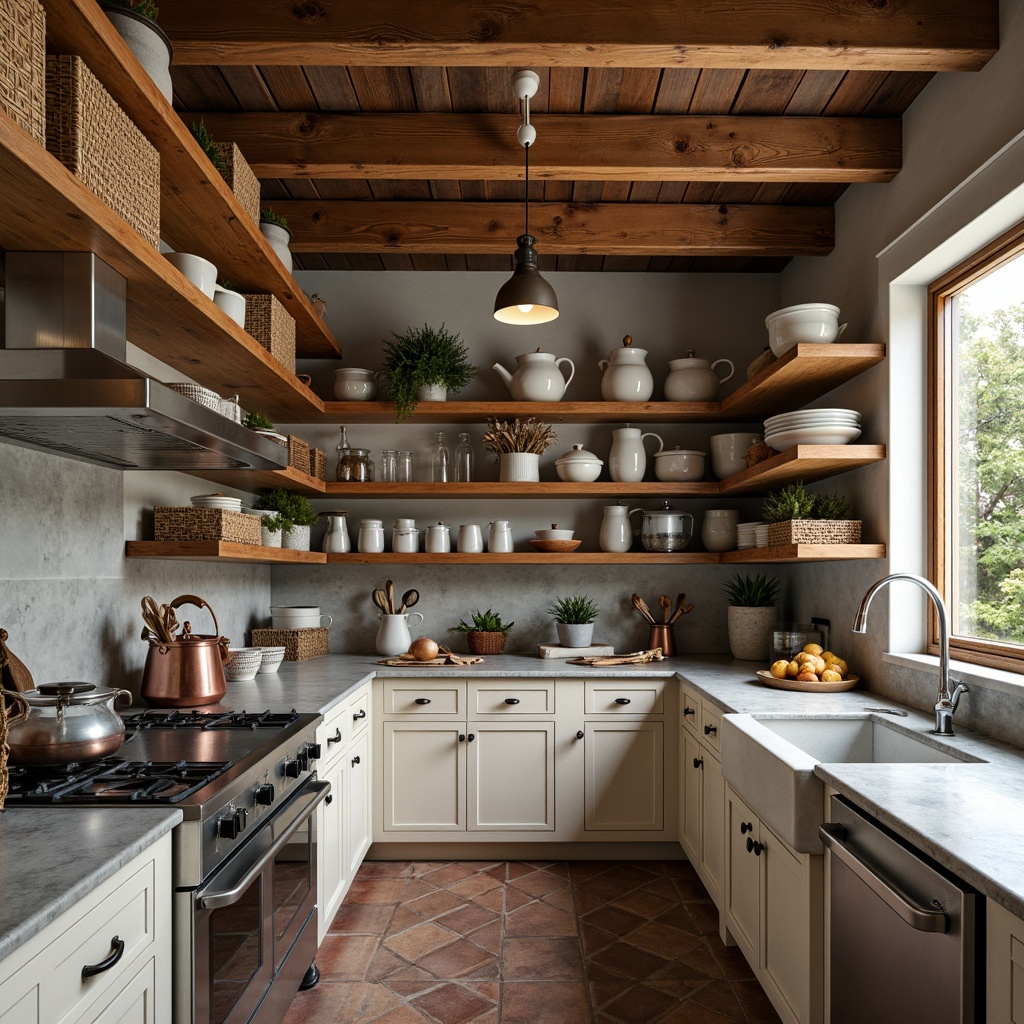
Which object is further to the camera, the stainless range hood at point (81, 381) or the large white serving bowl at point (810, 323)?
the large white serving bowl at point (810, 323)

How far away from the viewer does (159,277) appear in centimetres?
193

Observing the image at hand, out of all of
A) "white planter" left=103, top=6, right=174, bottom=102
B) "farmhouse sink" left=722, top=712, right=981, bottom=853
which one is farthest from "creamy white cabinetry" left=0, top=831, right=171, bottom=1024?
"white planter" left=103, top=6, right=174, bottom=102

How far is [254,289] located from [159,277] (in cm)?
121

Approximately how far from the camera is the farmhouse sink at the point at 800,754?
75.7 inches

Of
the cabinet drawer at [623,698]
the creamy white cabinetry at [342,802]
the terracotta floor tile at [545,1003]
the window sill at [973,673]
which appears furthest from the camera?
the cabinet drawer at [623,698]

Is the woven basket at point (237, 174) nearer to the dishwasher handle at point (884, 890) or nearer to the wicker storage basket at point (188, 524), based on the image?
the wicker storage basket at point (188, 524)

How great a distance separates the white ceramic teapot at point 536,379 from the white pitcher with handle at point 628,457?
1.22 feet

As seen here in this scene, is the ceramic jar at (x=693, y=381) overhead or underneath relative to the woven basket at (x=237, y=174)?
underneath

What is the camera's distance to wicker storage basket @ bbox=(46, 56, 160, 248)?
157 centimetres

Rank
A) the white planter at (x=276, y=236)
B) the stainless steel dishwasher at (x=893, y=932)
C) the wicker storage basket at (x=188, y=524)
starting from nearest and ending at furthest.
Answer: the stainless steel dishwasher at (x=893, y=932), the wicker storage basket at (x=188, y=524), the white planter at (x=276, y=236)

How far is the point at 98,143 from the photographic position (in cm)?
165

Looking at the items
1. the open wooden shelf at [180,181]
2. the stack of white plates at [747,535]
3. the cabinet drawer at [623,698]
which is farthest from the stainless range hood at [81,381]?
the stack of white plates at [747,535]

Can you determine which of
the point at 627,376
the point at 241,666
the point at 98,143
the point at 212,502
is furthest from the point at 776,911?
the point at 627,376

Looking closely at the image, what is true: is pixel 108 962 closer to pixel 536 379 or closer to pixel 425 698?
pixel 425 698
